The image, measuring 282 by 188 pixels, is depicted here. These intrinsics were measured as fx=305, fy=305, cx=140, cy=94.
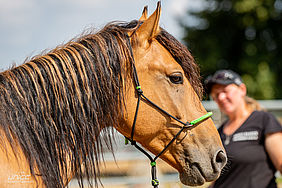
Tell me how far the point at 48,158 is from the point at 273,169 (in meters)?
2.56

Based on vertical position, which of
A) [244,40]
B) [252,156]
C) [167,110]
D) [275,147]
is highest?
[244,40]

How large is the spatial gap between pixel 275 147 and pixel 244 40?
1732 centimetres

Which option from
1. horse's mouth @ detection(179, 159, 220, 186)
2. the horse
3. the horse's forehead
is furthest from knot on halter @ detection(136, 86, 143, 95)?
horse's mouth @ detection(179, 159, 220, 186)

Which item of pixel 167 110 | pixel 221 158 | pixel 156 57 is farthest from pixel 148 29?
pixel 221 158

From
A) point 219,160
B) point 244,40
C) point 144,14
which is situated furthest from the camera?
→ point 244,40

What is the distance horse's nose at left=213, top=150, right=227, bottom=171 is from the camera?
206 cm

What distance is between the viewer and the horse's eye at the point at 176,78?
6.68 ft

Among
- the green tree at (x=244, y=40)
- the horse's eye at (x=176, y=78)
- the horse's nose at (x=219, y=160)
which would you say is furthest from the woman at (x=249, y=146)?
the green tree at (x=244, y=40)

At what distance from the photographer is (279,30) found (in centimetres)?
1875

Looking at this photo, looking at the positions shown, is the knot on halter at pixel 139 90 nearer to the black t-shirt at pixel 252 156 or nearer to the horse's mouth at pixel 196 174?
the horse's mouth at pixel 196 174

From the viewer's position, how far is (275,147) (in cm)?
315

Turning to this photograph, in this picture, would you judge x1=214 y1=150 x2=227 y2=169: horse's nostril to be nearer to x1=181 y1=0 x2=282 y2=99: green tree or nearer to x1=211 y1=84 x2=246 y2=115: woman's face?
x1=211 y1=84 x2=246 y2=115: woman's face

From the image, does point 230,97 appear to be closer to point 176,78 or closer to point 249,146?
point 249,146

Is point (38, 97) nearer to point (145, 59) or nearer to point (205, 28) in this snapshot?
point (145, 59)
